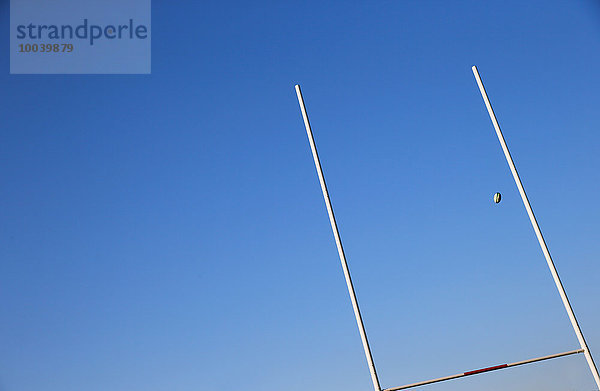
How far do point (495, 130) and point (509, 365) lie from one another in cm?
293

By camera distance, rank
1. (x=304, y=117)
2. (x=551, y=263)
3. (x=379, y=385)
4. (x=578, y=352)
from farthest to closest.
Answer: (x=304, y=117) < (x=551, y=263) < (x=578, y=352) < (x=379, y=385)

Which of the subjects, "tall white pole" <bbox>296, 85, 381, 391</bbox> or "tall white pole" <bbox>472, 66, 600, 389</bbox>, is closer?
"tall white pole" <bbox>296, 85, 381, 391</bbox>

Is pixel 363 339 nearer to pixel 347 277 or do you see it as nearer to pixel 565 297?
pixel 347 277

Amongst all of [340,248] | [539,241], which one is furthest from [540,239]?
[340,248]

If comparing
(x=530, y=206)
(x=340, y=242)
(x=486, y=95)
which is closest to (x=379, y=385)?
(x=340, y=242)

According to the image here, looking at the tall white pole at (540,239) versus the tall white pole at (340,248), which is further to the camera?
the tall white pole at (540,239)

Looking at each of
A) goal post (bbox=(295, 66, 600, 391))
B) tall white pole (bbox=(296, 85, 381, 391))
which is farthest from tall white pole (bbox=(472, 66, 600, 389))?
tall white pole (bbox=(296, 85, 381, 391))

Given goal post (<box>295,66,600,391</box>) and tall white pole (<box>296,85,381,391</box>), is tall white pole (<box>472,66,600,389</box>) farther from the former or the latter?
tall white pole (<box>296,85,381,391</box>)

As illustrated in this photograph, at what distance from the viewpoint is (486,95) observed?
22.7ft

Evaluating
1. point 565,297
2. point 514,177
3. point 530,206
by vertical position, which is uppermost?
point 514,177

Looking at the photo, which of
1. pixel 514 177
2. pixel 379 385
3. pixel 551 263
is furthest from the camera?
pixel 514 177

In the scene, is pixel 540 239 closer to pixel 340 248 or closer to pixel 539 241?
pixel 539 241

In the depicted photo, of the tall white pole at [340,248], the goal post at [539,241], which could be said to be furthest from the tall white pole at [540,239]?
the tall white pole at [340,248]

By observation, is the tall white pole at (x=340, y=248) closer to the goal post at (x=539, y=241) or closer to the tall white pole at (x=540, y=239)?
the goal post at (x=539, y=241)
